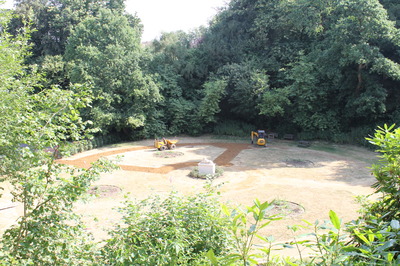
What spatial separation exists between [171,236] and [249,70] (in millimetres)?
20467

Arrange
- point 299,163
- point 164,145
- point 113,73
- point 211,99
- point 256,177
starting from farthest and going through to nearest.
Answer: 1. point 211,99
2. point 113,73
3. point 164,145
4. point 299,163
5. point 256,177

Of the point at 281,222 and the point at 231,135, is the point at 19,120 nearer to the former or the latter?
the point at 281,222

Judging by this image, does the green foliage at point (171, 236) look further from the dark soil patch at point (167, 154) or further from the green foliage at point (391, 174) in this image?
the dark soil patch at point (167, 154)

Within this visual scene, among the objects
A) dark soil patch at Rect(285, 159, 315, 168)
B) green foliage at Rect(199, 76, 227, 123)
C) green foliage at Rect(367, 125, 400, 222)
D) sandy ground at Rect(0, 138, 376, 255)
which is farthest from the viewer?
green foliage at Rect(199, 76, 227, 123)

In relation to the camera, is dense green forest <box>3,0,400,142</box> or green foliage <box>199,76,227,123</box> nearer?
dense green forest <box>3,0,400,142</box>

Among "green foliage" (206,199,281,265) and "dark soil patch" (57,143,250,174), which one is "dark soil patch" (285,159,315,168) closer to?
"dark soil patch" (57,143,250,174)

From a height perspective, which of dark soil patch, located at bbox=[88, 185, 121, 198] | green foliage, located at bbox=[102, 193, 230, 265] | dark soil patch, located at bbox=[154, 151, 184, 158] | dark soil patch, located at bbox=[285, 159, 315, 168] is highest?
green foliage, located at bbox=[102, 193, 230, 265]

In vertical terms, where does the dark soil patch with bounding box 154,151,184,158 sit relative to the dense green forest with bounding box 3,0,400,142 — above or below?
below

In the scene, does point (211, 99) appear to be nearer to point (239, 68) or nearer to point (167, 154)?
point (239, 68)

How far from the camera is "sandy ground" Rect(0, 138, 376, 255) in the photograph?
883 centimetres

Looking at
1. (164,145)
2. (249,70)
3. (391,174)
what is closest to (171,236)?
(391,174)

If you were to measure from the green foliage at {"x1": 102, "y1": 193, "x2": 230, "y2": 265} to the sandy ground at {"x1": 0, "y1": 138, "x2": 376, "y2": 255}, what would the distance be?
2.39m

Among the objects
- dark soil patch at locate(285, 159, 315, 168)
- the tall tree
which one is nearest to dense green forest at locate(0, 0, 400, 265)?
the tall tree

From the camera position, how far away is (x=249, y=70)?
74.3 ft
